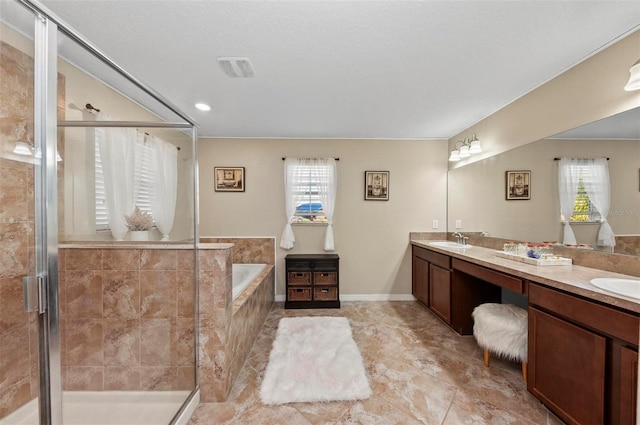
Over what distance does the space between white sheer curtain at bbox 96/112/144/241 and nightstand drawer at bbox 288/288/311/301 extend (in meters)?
2.19

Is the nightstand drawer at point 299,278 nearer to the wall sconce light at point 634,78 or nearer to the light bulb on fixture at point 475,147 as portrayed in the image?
the light bulb on fixture at point 475,147

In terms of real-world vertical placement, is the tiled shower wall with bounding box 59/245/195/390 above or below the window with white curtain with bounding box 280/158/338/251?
below

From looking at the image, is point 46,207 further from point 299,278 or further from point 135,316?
point 299,278

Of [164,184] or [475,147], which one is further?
[475,147]

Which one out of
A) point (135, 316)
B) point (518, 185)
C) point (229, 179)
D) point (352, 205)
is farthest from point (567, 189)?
point (229, 179)

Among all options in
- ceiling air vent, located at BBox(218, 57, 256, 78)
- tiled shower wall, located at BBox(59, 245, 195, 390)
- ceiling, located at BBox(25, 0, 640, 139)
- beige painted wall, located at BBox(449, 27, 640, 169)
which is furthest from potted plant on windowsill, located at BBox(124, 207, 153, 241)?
beige painted wall, located at BBox(449, 27, 640, 169)

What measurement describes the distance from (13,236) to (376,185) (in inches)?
138

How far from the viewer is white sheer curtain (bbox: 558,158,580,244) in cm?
206

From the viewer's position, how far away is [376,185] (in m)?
3.84

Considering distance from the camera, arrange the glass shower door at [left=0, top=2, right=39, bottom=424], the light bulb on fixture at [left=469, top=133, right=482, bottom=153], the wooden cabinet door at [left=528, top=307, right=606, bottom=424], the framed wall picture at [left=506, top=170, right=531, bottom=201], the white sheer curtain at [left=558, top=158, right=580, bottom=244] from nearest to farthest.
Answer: the glass shower door at [left=0, top=2, right=39, bottom=424] < the wooden cabinet door at [left=528, top=307, right=606, bottom=424] < the white sheer curtain at [left=558, top=158, right=580, bottom=244] < the framed wall picture at [left=506, top=170, right=531, bottom=201] < the light bulb on fixture at [left=469, top=133, right=482, bottom=153]

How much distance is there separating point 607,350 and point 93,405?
2.84m

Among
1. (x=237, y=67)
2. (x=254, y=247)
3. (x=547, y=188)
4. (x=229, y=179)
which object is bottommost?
(x=254, y=247)

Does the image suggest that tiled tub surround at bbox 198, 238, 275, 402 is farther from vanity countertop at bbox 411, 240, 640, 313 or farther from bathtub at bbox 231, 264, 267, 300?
vanity countertop at bbox 411, 240, 640, 313

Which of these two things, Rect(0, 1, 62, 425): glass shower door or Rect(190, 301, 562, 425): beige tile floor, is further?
Rect(190, 301, 562, 425): beige tile floor
